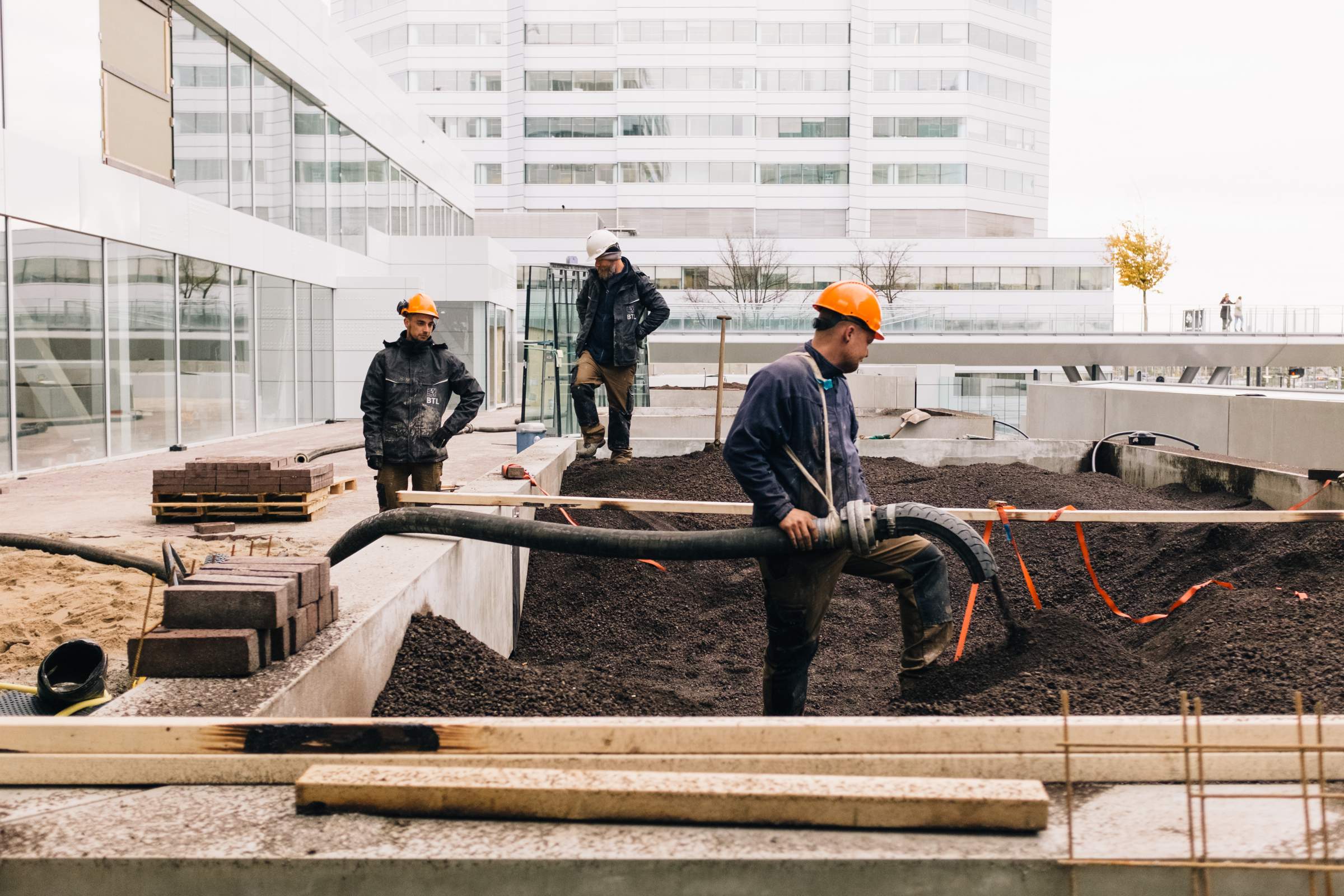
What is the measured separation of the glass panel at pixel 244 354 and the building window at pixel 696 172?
166 ft

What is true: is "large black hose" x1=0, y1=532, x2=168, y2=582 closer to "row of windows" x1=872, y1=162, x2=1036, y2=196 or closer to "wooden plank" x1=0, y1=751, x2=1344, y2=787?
"wooden plank" x1=0, y1=751, x2=1344, y2=787

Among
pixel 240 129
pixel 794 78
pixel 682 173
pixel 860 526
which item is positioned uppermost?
pixel 794 78

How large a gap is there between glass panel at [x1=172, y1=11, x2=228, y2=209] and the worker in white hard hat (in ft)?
32.7

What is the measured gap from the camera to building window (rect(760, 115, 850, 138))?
227 ft

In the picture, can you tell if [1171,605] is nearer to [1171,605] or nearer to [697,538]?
[1171,605]

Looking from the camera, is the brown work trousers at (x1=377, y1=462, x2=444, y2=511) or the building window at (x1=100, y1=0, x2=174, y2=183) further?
the building window at (x1=100, y1=0, x2=174, y2=183)

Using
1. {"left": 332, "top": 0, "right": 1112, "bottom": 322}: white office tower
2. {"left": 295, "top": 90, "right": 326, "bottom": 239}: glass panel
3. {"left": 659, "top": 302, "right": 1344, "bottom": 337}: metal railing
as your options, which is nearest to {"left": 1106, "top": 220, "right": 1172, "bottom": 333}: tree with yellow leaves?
{"left": 332, "top": 0, "right": 1112, "bottom": 322}: white office tower

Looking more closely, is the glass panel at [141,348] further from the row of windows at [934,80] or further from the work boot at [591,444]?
the row of windows at [934,80]

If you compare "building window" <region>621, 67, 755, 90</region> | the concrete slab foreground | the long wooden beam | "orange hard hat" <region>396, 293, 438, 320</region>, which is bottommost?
the concrete slab foreground

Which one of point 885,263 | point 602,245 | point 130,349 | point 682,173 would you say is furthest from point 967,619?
point 682,173

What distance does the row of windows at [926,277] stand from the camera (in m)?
67.4

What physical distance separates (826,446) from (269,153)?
19.4 meters

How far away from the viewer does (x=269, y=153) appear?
21609mm

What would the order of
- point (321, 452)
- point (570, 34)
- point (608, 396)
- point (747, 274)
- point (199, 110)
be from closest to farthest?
point (608, 396) < point (321, 452) < point (199, 110) < point (747, 274) < point (570, 34)
